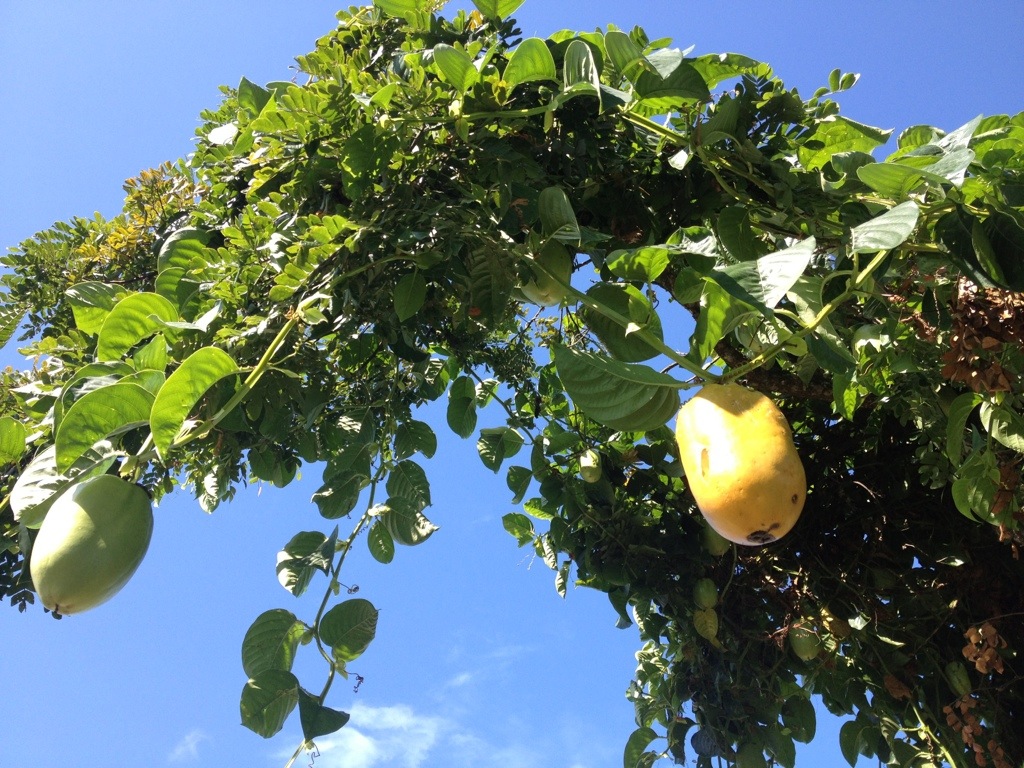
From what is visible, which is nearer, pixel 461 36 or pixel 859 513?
pixel 461 36

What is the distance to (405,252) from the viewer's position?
1.31 m

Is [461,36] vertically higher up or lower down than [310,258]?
A: higher up

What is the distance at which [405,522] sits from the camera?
5.35 ft

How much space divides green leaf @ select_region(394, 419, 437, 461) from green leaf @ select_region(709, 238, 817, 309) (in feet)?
2.84

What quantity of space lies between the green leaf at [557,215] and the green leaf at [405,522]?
627mm

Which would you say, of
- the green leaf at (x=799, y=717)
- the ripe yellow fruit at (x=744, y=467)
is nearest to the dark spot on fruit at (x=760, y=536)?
the ripe yellow fruit at (x=744, y=467)

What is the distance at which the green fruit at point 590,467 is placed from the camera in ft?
6.28

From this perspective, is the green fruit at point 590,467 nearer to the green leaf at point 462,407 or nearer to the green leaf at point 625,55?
the green leaf at point 462,407

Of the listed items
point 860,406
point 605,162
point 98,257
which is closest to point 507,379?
point 605,162

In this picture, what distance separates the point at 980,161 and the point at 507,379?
108 cm

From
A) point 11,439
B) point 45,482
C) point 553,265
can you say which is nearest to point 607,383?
point 553,265

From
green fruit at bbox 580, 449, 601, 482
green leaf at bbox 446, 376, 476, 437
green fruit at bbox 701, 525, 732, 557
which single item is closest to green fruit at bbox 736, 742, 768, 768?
green fruit at bbox 701, 525, 732, 557

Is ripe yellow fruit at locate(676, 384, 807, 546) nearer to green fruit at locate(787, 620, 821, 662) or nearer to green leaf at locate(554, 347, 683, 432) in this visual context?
green leaf at locate(554, 347, 683, 432)

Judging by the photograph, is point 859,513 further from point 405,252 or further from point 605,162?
point 405,252
